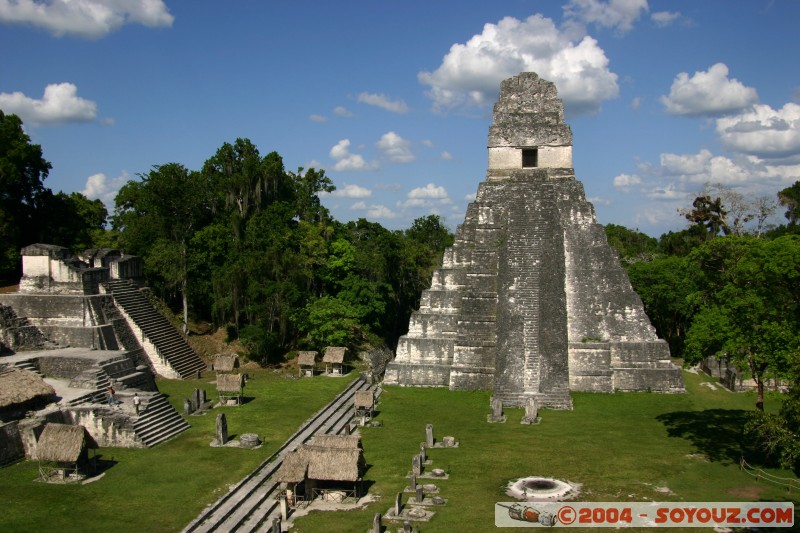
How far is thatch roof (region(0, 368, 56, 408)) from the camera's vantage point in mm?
19906

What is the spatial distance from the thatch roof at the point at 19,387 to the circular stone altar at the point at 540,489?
14425 millimetres

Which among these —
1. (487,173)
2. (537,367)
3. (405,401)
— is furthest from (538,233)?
(405,401)

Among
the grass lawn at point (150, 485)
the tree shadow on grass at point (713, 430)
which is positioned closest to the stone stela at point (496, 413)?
the tree shadow on grass at point (713, 430)

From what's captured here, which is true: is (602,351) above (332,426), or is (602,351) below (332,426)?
above

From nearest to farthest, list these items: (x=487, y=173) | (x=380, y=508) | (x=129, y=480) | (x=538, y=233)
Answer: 1. (x=380, y=508)
2. (x=129, y=480)
3. (x=538, y=233)
4. (x=487, y=173)

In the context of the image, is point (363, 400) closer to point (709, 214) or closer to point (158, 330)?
point (158, 330)

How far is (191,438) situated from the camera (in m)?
21.6

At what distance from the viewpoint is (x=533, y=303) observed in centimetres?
2764

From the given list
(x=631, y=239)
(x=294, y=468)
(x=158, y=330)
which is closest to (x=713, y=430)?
(x=294, y=468)

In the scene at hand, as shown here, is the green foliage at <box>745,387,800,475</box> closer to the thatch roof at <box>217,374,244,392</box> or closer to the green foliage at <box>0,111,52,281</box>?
the thatch roof at <box>217,374,244,392</box>

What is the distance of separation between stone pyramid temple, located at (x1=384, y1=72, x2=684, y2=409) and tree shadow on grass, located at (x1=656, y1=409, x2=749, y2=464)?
3208mm

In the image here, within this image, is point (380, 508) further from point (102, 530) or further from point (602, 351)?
point (602, 351)

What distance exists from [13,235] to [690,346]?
106ft

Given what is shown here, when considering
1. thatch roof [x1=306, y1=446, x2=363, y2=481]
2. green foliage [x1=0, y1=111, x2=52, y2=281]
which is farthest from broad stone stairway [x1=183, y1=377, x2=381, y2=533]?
green foliage [x1=0, y1=111, x2=52, y2=281]
